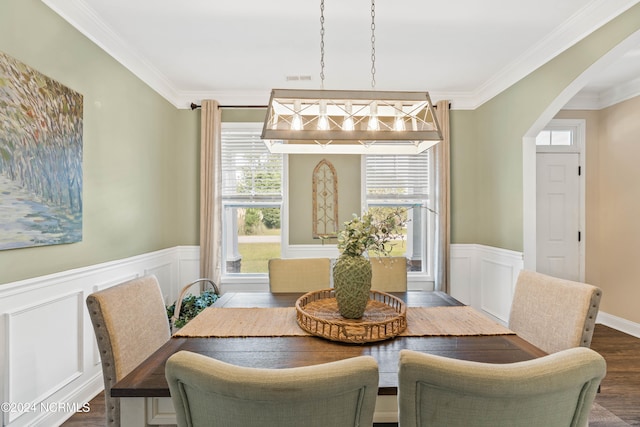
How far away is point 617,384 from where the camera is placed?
2.59 meters

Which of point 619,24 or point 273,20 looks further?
point 273,20

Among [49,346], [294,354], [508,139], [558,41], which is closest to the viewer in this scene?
[294,354]

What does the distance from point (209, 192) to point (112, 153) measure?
117 centimetres

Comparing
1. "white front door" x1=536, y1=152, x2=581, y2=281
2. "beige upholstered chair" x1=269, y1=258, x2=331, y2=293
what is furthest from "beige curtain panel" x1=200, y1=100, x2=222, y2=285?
"white front door" x1=536, y1=152, x2=581, y2=281

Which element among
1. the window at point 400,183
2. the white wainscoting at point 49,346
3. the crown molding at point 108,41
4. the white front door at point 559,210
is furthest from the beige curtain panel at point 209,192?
the white front door at point 559,210

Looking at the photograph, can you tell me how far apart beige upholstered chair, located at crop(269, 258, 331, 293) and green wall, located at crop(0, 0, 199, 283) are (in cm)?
130

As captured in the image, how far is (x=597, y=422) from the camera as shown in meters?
2.13

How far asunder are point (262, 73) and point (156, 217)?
5.84ft

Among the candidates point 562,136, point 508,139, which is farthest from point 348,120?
point 562,136

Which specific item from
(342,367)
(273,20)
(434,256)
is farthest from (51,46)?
(434,256)

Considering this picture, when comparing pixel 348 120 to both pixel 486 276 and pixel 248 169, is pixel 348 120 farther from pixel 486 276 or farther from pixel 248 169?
pixel 486 276

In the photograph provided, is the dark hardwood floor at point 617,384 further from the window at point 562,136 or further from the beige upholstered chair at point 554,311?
the window at point 562,136

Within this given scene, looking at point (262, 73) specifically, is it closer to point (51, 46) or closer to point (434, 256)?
point (51, 46)

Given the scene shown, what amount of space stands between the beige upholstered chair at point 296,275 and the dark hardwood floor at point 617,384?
139 centimetres
